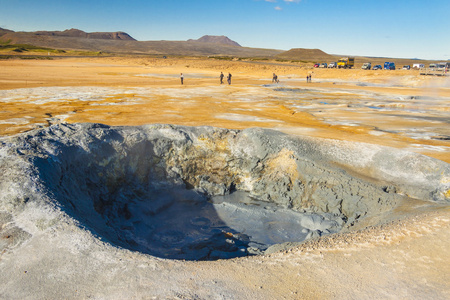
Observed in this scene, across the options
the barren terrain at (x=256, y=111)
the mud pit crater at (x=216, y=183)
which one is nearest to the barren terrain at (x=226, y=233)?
the mud pit crater at (x=216, y=183)

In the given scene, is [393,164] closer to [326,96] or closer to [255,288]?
[255,288]

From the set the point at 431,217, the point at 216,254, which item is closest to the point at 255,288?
the point at 216,254

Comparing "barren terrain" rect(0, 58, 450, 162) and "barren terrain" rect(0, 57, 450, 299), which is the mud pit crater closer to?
"barren terrain" rect(0, 57, 450, 299)

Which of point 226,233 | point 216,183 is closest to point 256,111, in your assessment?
point 216,183

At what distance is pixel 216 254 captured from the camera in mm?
6340

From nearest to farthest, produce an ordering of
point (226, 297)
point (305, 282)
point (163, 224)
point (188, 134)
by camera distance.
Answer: point (226, 297) < point (305, 282) < point (163, 224) < point (188, 134)

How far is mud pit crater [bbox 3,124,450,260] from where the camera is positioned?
659cm

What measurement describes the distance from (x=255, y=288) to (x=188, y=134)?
5268mm

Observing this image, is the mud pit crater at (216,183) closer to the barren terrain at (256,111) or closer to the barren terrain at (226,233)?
the barren terrain at (226,233)

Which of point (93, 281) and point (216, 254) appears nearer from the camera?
point (93, 281)

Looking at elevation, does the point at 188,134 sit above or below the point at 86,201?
above

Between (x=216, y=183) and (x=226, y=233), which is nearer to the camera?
(x=226, y=233)

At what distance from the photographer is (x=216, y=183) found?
8.51 meters

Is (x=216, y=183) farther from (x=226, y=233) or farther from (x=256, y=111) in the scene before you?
(x=256, y=111)
